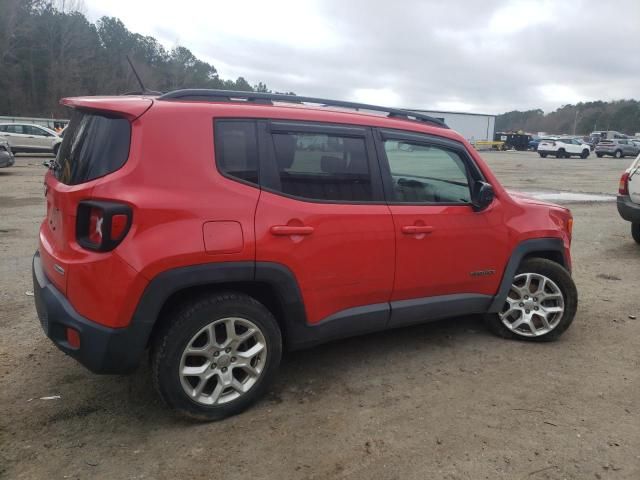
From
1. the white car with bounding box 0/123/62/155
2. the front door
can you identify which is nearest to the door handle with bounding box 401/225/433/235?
the front door

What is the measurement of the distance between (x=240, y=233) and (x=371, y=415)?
1350 mm

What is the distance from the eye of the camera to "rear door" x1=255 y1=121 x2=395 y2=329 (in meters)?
3.07

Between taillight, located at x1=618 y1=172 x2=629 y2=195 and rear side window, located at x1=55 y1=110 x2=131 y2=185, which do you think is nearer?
rear side window, located at x1=55 y1=110 x2=131 y2=185

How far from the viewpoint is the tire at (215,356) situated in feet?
9.33

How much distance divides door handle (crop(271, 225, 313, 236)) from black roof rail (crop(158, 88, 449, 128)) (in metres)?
0.83

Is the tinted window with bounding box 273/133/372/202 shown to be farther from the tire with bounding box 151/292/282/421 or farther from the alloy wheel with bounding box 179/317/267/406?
the alloy wheel with bounding box 179/317/267/406

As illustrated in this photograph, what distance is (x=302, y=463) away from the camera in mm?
2699

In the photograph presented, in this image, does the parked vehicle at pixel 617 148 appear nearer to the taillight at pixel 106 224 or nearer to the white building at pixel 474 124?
the white building at pixel 474 124

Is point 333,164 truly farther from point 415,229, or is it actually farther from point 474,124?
point 474,124

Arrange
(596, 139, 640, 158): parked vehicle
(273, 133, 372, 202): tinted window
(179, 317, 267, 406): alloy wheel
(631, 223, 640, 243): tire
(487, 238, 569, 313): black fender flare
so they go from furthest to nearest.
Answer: (596, 139, 640, 158): parked vehicle < (631, 223, 640, 243): tire < (487, 238, 569, 313): black fender flare < (273, 133, 372, 202): tinted window < (179, 317, 267, 406): alloy wheel

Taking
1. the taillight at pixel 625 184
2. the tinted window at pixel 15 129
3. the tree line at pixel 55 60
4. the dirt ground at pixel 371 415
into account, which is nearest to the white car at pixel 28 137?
the tinted window at pixel 15 129

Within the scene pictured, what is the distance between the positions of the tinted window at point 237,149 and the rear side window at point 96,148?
1.62ft

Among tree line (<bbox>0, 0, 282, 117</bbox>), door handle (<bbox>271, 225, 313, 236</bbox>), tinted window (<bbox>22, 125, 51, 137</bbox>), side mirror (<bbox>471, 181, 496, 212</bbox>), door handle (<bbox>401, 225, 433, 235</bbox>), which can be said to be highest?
tree line (<bbox>0, 0, 282, 117</bbox>)

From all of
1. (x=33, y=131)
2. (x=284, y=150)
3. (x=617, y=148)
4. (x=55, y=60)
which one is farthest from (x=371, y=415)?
(x=55, y=60)
